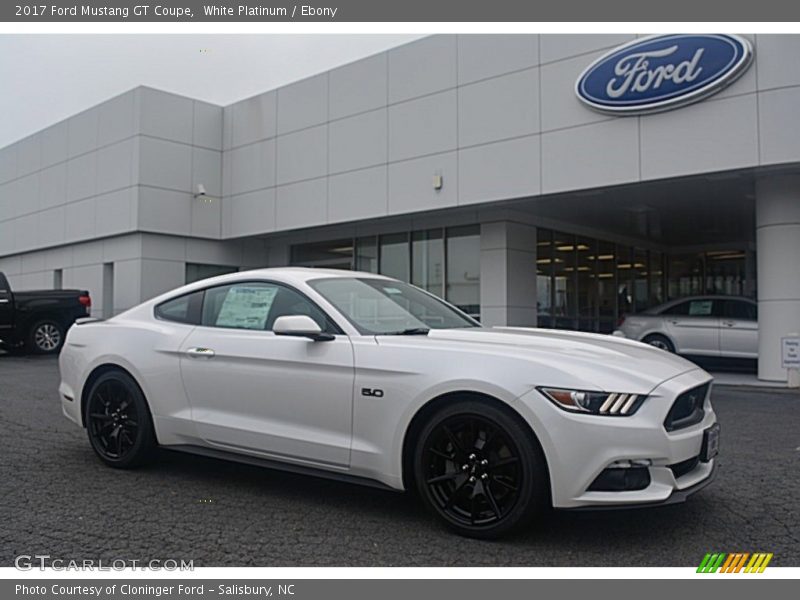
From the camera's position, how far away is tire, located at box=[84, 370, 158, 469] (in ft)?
16.1

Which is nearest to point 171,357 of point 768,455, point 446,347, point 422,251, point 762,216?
point 446,347

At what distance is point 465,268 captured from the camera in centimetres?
1554

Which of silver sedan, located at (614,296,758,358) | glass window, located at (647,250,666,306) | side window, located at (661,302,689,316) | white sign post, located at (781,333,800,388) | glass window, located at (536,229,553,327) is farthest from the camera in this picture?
glass window, located at (647,250,666,306)

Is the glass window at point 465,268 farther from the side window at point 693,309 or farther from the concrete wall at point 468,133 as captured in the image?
the side window at point 693,309

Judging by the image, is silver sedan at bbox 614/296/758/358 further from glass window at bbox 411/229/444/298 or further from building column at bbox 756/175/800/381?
glass window at bbox 411/229/444/298

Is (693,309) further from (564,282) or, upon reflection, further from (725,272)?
(725,272)

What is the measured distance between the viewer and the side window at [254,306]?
4.49 m

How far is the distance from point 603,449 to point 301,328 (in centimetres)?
181

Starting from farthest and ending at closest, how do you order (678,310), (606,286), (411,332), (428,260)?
(606,286) → (428,260) → (678,310) → (411,332)

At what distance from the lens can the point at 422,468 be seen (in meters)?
3.72

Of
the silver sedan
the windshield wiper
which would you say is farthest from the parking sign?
the windshield wiper

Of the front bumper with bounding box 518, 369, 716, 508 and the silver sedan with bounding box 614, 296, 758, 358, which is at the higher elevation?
the silver sedan with bounding box 614, 296, 758, 358

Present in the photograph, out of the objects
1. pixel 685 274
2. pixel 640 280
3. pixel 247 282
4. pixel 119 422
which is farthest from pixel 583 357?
pixel 685 274

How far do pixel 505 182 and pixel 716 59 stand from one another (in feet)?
13.0
